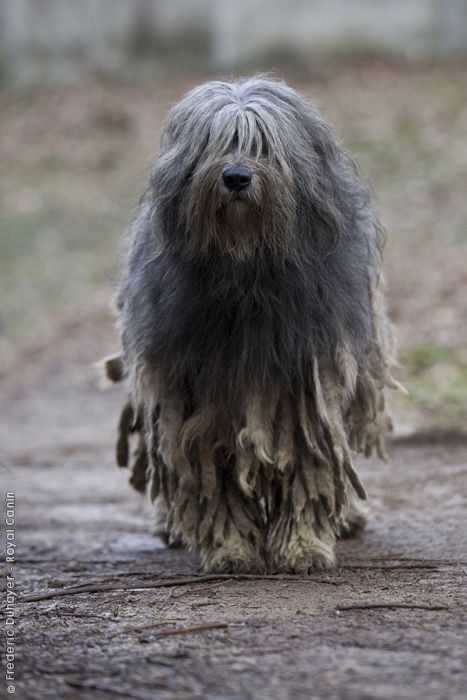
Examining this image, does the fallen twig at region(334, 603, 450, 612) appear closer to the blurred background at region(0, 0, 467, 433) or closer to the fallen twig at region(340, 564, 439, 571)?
the fallen twig at region(340, 564, 439, 571)

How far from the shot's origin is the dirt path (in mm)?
3705

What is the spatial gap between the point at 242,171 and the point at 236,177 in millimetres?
35

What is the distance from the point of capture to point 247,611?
4695 millimetres

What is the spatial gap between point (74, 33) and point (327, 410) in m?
17.7

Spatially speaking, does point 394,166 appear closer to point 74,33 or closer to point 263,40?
point 263,40

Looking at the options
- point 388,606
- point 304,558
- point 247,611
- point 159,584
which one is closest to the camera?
point 388,606

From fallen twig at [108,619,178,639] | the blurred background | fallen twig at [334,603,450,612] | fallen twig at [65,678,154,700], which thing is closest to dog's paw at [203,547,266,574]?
fallen twig at [334,603,450,612]

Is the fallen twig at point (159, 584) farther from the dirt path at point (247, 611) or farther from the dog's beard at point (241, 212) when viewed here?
the dog's beard at point (241, 212)

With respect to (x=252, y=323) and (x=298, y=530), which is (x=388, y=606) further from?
(x=252, y=323)

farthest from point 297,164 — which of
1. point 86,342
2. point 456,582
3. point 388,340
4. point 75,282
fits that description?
point 75,282

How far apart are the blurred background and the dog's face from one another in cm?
664

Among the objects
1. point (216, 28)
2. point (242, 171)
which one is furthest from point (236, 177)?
point (216, 28)

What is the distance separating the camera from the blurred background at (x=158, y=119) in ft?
48.3

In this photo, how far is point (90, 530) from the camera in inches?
296
